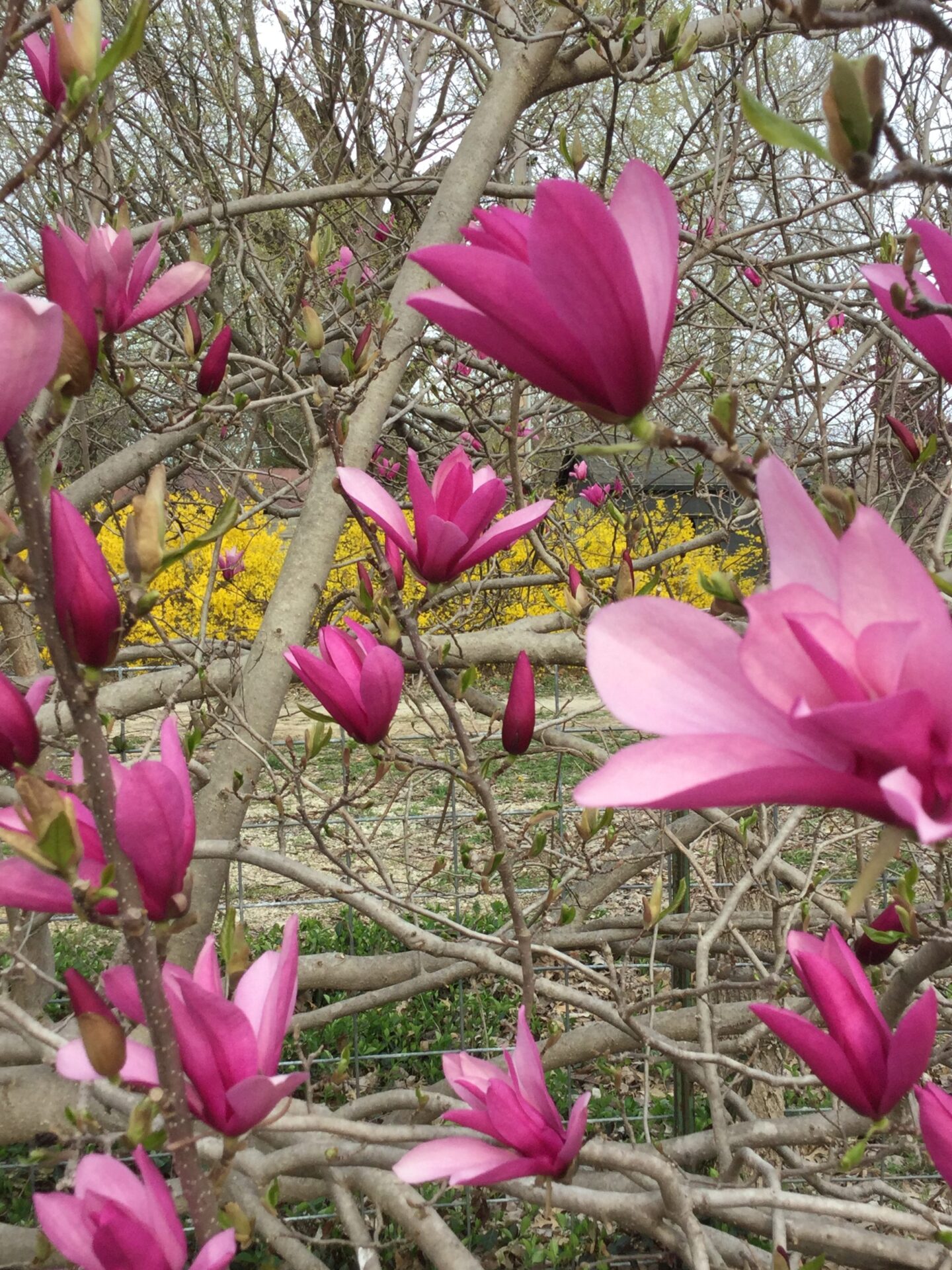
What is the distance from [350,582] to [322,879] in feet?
12.4

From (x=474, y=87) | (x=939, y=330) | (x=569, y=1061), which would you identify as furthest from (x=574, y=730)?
(x=474, y=87)

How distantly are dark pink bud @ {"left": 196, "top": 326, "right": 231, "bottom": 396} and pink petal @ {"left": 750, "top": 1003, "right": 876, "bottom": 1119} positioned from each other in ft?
3.53

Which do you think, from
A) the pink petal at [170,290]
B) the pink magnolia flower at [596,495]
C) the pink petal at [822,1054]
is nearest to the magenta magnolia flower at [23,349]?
the pink petal at [170,290]

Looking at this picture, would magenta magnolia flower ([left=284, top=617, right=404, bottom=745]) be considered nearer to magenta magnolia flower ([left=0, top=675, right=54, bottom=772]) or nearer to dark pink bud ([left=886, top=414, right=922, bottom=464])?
magenta magnolia flower ([left=0, top=675, right=54, bottom=772])

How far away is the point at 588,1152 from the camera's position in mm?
1175

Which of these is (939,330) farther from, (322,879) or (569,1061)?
(569,1061)

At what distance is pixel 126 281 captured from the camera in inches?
36.1

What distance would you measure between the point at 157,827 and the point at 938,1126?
0.56 m

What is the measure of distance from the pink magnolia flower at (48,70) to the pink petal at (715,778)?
0.79m

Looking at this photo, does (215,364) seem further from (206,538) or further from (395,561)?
(206,538)

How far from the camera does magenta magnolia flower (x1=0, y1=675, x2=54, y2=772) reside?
2.01 ft

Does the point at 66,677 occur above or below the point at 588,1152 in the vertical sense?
above

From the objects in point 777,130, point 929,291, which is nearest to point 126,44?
point 777,130

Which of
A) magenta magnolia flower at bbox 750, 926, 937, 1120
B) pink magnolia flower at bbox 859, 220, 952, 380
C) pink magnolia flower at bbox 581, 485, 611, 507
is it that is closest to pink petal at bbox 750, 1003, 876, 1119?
magenta magnolia flower at bbox 750, 926, 937, 1120
